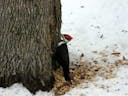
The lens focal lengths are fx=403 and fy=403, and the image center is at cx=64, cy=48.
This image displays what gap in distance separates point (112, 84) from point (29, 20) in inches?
63.1

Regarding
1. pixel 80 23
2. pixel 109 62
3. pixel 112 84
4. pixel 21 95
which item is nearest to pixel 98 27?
pixel 80 23

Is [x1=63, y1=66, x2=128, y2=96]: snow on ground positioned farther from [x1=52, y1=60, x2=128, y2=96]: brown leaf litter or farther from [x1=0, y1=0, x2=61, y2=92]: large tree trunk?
[x1=0, y1=0, x2=61, y2=92]: large tree trunk

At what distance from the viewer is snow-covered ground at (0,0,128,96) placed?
19.7ft


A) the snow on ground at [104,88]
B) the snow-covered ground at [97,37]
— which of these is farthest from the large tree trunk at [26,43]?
the snow on ground at [104,88]

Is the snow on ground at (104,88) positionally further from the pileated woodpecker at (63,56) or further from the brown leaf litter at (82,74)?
the pileated woodpecker at (63,56)

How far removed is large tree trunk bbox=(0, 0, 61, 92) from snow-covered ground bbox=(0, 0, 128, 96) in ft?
0.59

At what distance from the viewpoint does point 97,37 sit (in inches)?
319

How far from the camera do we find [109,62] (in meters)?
7.00

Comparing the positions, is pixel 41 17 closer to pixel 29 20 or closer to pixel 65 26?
pixel 29 20

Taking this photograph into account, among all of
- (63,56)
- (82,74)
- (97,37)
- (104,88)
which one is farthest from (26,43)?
(97,37)

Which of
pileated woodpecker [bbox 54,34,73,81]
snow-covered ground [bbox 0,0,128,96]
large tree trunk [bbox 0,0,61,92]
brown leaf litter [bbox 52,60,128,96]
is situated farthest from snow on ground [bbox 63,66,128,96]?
large tree trunk [bbox 0,0,61,92]

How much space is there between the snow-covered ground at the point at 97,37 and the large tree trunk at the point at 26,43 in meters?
0.18

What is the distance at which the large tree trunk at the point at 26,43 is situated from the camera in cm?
584

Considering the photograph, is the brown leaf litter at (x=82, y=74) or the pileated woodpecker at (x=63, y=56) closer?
the brown leaf litter at (x=82, y=74)
